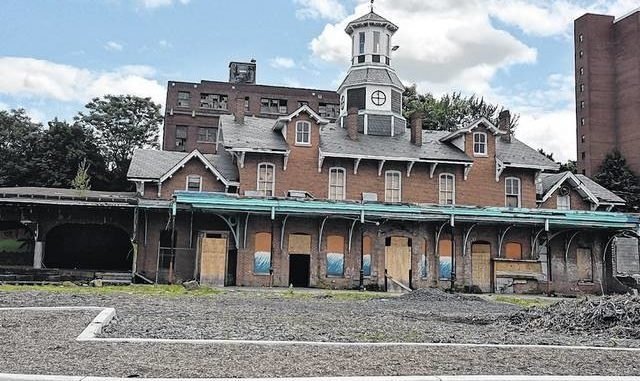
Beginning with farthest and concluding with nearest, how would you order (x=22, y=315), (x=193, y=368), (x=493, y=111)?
(x=493, y=111) → (x=22, y=315) → (x=193, y=368)

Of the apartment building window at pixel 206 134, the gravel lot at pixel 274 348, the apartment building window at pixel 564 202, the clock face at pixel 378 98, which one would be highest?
the apartment building window at pixel 206 134

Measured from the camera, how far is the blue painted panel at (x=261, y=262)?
1170 inches

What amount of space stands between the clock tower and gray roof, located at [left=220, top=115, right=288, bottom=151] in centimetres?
506

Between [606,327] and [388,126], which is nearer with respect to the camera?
[606,327]

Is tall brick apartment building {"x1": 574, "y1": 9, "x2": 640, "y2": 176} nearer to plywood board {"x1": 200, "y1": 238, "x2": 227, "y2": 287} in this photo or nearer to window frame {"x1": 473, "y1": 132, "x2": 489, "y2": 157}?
window frame {"x1": 473, "y1": 132, "x2": 489, "y2": 157}

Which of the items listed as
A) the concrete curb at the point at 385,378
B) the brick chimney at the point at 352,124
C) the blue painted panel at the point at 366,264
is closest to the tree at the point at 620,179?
the brick chimney at the point at 352,124

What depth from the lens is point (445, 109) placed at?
61.8 m

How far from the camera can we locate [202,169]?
31.7 metres

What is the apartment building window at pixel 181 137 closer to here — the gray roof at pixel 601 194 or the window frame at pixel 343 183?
the window frame at pixel 343 183

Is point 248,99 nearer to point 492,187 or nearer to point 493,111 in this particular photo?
point 493,111

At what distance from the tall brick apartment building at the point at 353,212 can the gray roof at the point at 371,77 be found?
19.2 inches

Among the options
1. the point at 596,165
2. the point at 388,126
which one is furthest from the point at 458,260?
the point at 596,165

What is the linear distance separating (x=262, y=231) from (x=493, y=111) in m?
44.7

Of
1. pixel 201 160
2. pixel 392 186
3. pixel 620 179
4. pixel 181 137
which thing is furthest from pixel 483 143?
pixel 620 179
